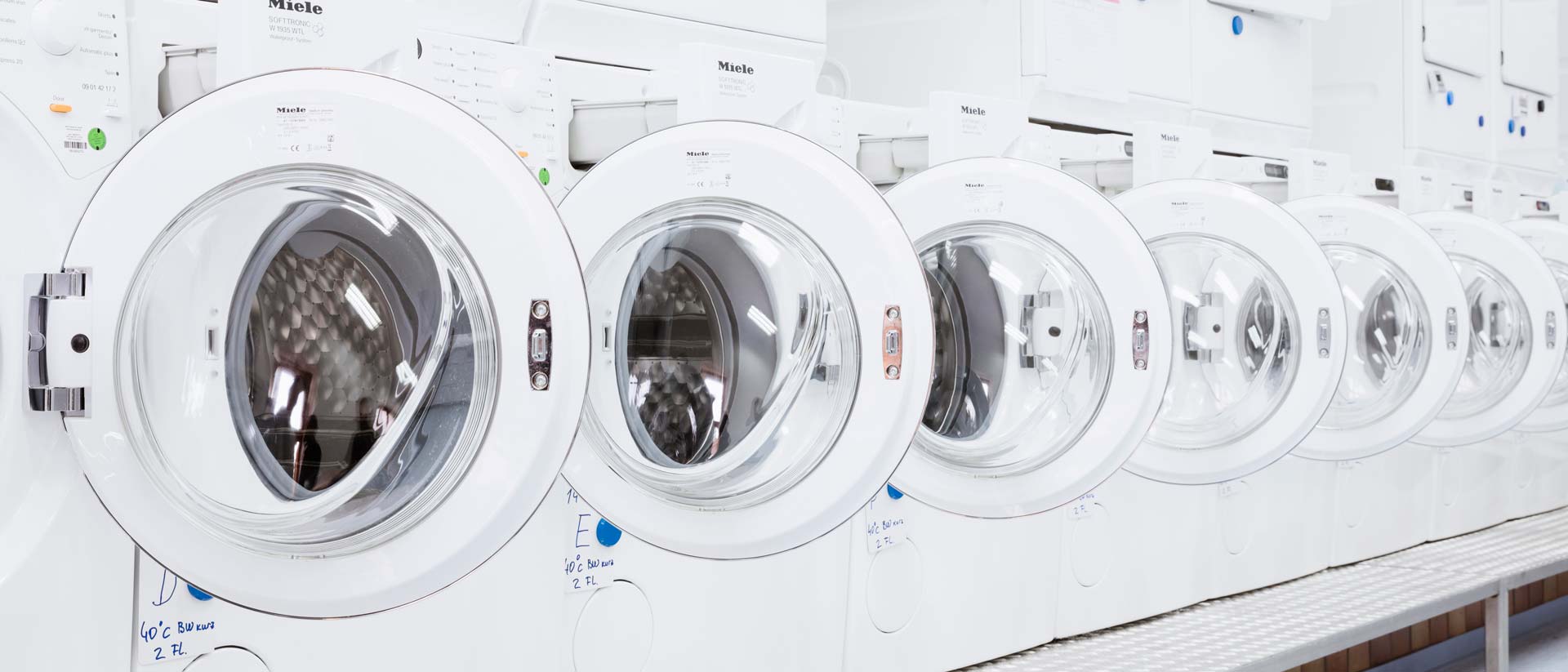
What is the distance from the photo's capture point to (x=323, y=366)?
1385mm

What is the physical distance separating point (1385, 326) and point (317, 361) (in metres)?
2.50

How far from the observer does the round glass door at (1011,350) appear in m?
2.09

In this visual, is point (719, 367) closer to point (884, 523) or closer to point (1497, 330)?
point (884, 523)

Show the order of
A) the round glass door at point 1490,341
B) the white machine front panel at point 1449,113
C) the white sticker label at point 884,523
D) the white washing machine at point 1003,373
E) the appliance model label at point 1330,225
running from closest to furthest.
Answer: the white washing machine at point 1003,373 → the white sticker label at point 884,523 → the appliance model label at point 1330,225 → the round glass door at point 1490,341 → the white machine front panel at point 1449,113

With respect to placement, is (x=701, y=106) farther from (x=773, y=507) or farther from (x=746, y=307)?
(x=773, y=507)

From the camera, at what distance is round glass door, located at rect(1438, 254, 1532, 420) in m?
3.32

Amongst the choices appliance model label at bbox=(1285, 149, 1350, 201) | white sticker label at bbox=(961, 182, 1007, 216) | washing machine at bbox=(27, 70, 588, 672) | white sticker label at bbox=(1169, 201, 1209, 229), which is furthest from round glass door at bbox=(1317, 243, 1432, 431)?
washing machine at bbox=(27, 70, 588, 672)

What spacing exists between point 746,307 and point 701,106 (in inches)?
11.3

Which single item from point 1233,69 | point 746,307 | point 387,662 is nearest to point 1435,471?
point 1233,69

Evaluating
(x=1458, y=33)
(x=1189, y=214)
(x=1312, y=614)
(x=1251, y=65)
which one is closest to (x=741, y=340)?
(x=1189, y=214)

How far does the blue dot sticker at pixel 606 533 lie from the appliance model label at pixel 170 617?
0.50 metres

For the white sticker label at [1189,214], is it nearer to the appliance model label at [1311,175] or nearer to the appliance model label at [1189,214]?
the appliance model label at [1189,214]

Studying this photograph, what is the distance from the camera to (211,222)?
1297mm

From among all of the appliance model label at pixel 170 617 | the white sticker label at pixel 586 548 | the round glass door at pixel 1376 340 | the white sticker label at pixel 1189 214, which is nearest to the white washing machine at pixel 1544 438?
the round glass door at pixel 1376 340
